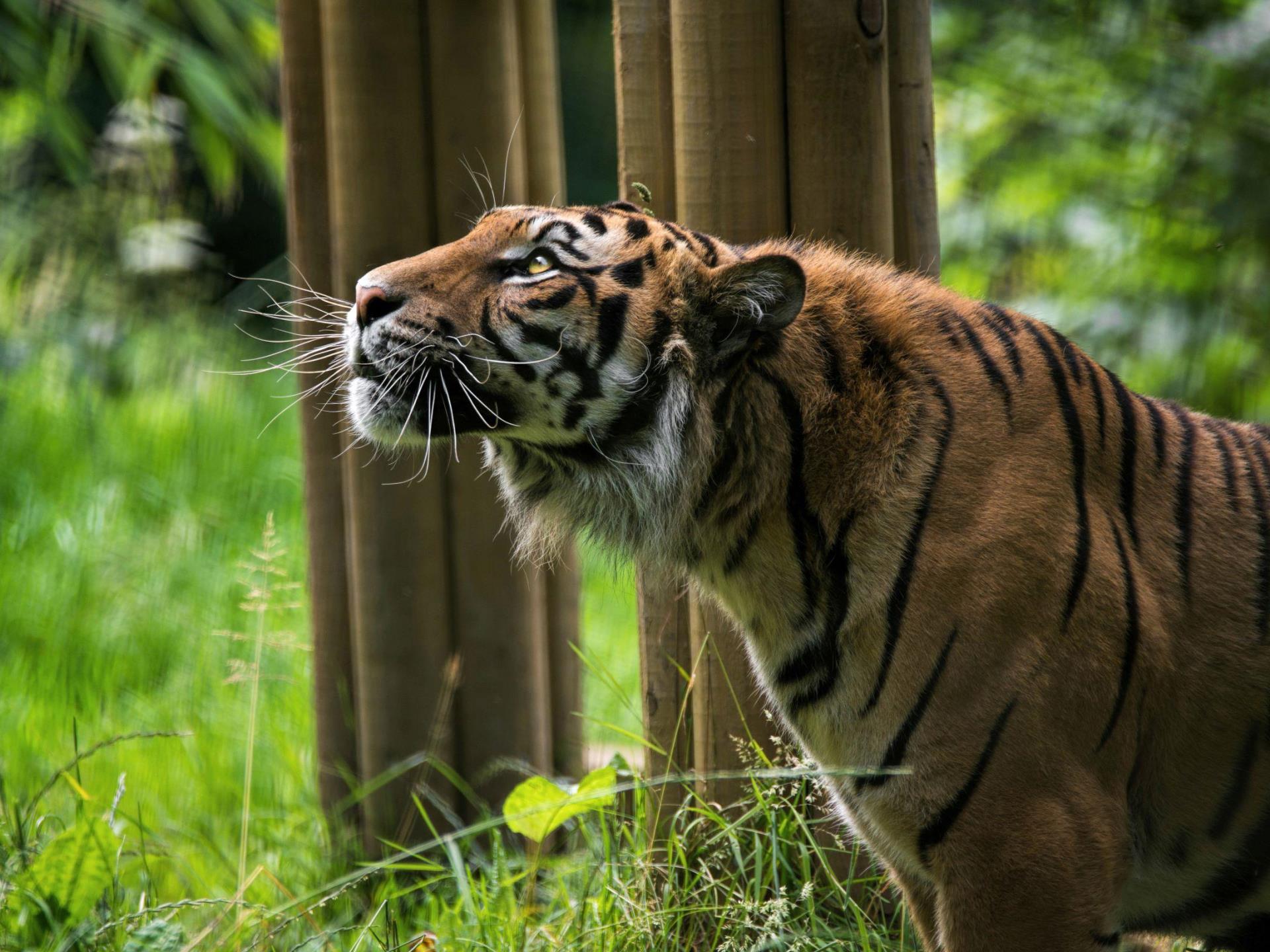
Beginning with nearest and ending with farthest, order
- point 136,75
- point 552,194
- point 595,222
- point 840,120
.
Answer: point 595,222 < point 840,120 < point 552,194 < point 136,75

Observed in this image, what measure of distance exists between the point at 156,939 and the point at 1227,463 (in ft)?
8.58

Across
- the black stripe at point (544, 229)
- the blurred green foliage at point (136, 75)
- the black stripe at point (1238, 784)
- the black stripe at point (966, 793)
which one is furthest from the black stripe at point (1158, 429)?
the blurred green foliage at point (136, 75)

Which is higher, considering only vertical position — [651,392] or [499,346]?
[499,346]

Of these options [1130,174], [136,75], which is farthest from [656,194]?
[136,75]

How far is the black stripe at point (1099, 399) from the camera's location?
108 inches

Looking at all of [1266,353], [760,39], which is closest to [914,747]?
[760,39]

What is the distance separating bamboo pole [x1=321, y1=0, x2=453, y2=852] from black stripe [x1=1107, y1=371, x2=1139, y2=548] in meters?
2.15

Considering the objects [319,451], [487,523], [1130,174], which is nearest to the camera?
[487,523]

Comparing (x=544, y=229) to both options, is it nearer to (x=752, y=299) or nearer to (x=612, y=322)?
(x=612, y=322)

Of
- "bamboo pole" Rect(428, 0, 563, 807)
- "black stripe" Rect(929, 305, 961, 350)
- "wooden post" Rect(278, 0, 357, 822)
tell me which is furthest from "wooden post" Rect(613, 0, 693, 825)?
"wooden post" Rect(278, 0, 357, 822)

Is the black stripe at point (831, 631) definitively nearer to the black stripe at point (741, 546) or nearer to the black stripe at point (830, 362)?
the black stripe at point (741, 546)

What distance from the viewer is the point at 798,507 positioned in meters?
2.74

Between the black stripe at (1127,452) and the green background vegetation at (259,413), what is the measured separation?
1072 millimetres

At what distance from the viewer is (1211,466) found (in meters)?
2.85
